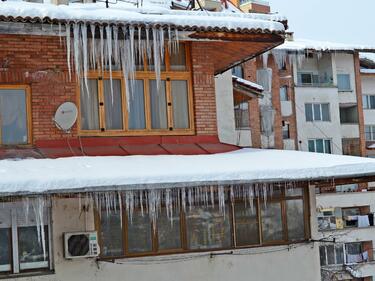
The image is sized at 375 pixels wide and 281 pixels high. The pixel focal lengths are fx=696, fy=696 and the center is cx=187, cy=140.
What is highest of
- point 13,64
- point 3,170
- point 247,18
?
point 247,18

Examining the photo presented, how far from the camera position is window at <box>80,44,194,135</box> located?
12195mm

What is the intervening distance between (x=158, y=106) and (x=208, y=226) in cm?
240

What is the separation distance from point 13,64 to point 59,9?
4.06 feet

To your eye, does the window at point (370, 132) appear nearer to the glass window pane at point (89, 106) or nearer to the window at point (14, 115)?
the glass window pane at point (89, 106)

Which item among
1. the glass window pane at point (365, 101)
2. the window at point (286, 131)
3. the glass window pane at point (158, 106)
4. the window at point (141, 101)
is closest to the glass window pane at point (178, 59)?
the window at point (141, 101)

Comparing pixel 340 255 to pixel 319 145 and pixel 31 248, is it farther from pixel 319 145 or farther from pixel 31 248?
pixel 31 248

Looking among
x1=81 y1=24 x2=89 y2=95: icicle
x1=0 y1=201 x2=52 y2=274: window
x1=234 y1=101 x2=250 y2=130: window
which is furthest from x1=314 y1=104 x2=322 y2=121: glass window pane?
x1=0 y1=201 x2=52 y2=274: window

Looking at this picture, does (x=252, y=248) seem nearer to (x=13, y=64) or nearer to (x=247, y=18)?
(x=247, y=18)

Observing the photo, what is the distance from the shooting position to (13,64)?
11.6 meters

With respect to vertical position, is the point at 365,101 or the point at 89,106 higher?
the point at 365,101

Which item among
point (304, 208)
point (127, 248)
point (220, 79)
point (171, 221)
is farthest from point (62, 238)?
point (220, 79)

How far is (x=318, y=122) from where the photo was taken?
47.4 m

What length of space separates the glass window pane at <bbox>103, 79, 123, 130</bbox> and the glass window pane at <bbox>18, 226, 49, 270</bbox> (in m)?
2.33

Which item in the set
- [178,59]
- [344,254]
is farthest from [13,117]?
[344,254]
